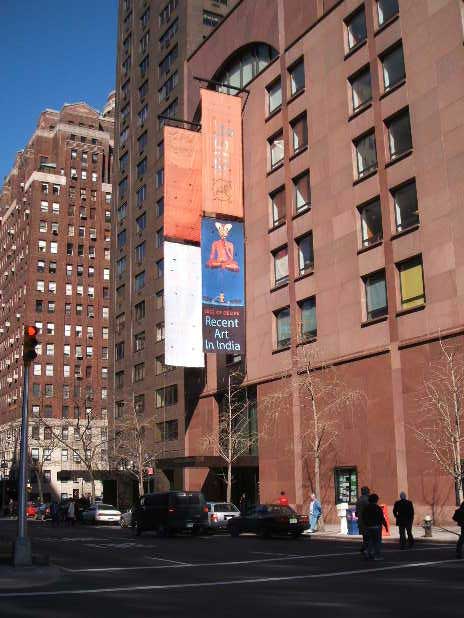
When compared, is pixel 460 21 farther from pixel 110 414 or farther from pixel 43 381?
pixel 43 381

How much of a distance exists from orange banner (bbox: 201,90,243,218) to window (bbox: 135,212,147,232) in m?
24.0

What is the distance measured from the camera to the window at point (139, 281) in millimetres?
70844

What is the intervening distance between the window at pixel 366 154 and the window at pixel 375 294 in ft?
18.8

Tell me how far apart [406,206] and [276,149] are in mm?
13477

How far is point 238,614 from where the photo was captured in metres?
11.1

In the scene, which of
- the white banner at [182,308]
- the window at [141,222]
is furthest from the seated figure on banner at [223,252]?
the window at [141,222]

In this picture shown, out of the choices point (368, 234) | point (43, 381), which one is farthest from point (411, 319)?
point (43, 381)

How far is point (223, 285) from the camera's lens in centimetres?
4600

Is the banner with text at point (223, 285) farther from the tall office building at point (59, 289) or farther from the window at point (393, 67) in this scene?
the tall office building at point (59, 289)

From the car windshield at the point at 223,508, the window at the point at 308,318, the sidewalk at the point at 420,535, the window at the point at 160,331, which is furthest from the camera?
the window at the point at 160,331

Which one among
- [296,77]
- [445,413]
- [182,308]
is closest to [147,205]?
[182,308]

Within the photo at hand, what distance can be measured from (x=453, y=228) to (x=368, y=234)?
6464mm

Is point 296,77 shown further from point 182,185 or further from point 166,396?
point 166,396

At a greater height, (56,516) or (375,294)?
(375,294)
